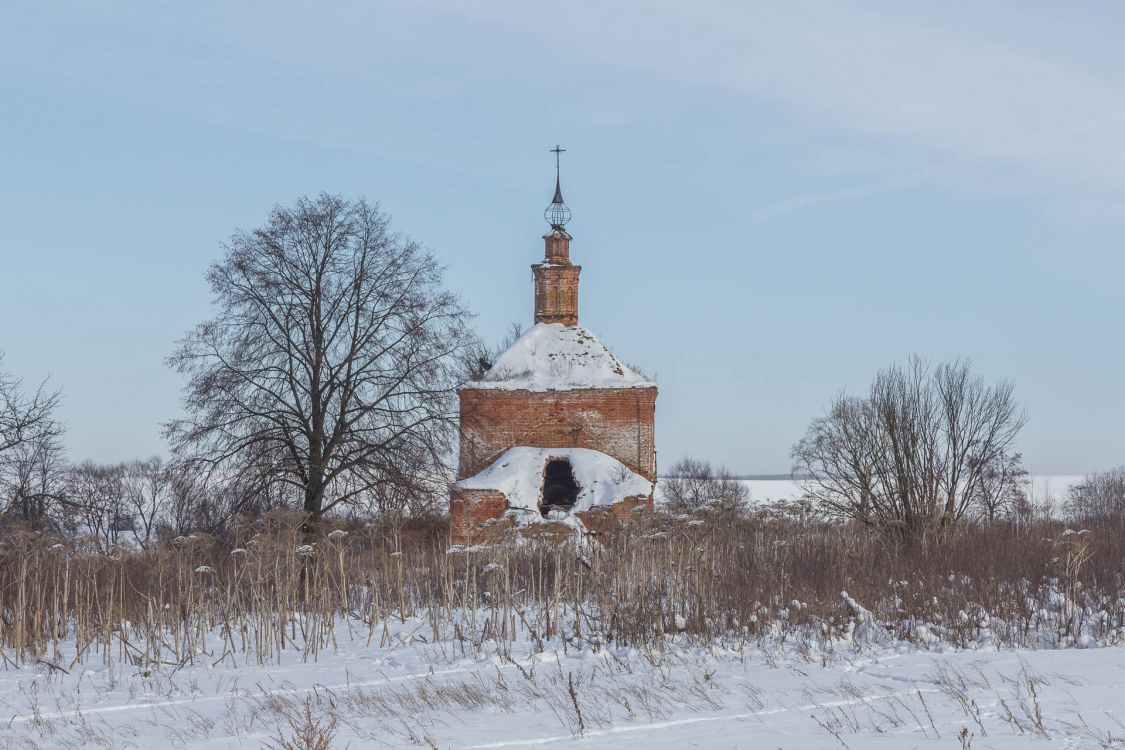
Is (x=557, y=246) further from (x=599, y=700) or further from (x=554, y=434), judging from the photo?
(x=599, y=700)

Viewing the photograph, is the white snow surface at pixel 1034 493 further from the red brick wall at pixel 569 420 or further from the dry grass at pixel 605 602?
the dry grass at pixel 605 602

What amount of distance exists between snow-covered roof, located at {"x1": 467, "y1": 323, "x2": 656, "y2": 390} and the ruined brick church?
0.08 feet

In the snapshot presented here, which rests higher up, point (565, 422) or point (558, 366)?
point (558, 366)

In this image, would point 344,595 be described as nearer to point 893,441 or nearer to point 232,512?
point 232,512

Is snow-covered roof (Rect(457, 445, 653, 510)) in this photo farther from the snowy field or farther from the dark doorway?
the snowy field

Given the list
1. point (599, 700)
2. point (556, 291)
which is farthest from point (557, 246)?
point (599, 700)

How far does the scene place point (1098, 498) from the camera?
44625 mm

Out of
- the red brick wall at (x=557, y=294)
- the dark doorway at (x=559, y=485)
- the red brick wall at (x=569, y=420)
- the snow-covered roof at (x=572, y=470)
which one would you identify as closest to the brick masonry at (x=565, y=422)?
the red brick wall at (x=569, y=420)

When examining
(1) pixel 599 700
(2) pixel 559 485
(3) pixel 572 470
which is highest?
(3) pixel 572 470

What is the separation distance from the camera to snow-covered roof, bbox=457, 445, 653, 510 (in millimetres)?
23328

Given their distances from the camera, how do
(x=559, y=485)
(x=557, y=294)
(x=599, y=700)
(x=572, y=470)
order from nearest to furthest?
(x=599, y=700), (x=572, y=470), (x=559, y=485), (x=557, y=294)

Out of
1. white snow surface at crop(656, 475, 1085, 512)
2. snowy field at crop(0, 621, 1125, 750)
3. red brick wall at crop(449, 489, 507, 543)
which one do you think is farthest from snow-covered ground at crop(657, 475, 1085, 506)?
snowy field at crop(0, 621, 1125, 750)

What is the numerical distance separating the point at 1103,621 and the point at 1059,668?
9.48ft

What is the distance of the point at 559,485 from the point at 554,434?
2.44m
